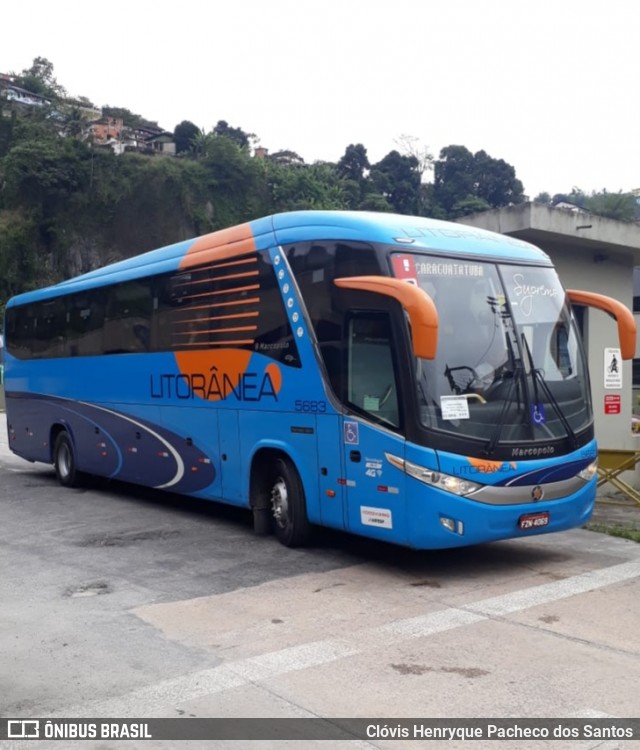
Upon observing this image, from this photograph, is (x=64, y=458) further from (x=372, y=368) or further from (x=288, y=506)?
(x=372, y=368)

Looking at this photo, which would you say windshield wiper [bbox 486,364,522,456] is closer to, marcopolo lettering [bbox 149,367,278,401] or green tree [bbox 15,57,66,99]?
marcopolo lettering [bbox 149,367,278,401]

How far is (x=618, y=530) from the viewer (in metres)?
10.7

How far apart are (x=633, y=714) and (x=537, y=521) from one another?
332 centimetres

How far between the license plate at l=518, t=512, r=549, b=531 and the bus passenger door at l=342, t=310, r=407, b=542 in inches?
42.9

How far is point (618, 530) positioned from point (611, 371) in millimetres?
2205

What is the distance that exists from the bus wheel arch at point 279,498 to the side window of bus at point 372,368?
Result: 1374 millimetres

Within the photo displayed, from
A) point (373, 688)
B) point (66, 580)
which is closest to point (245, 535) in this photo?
point (66, 580)

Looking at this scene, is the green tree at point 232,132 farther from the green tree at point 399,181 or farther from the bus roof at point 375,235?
the bus roof at point 375,235

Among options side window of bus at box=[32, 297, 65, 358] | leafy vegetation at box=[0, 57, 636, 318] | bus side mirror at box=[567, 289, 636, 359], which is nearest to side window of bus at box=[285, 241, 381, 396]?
bus side mirror at box=[567, 289, 636, 359]

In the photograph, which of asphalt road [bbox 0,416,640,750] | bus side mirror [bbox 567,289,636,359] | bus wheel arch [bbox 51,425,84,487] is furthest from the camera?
bus wheel arch [bbox 51,425,84,487]

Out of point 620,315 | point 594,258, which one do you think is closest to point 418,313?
point 620,315

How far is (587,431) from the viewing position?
890cm

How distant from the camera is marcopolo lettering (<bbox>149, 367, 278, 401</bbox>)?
994 centimetres

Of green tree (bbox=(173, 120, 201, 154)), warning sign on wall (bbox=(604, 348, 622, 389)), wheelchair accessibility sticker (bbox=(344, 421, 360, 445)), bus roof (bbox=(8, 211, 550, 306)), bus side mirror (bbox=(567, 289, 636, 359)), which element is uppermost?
green tree (bbox=(173, 120, 201, 154))
